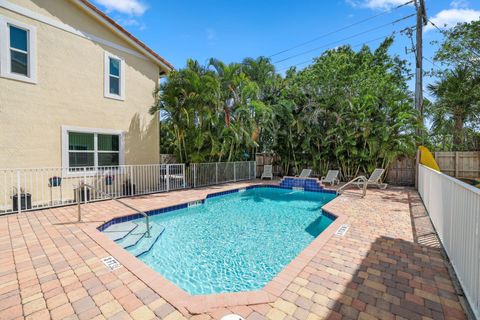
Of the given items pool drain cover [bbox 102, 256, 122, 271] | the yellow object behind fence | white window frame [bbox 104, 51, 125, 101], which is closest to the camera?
pool drain cover [bbox 102, 256, 122, 271]

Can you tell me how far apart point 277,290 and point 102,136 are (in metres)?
9.90

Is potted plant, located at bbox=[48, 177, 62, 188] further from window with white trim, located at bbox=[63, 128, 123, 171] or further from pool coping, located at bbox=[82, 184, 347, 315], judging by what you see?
pool coping, located at bbox=[82, 184, 347, 315]

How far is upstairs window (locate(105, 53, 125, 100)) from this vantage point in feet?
33.4

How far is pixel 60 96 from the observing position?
346 inches

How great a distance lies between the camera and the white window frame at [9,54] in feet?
24.8

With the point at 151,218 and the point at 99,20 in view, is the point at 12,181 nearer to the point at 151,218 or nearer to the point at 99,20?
the point at 151,218

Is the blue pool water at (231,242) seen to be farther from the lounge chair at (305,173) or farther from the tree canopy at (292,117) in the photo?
the lounge chair at (305,173)

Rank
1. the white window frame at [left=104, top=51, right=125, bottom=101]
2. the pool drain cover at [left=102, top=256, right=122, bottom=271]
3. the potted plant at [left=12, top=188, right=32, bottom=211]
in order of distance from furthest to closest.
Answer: the white window frame at [left=104, top=51, right=125, bottom=101]
the potted plant at [left=12, top=188, right=32, bottom=211]
the pool drain cover at [left=102, top=256, right=122, bottom=271]

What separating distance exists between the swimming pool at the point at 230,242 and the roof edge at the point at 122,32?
7616 millimetres

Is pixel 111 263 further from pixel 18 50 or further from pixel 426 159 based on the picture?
pixel 426 159

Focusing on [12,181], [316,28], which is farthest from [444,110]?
[12,181]

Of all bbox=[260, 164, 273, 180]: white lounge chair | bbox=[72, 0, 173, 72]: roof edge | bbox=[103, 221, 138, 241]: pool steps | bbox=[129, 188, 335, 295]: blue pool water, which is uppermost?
bbox=[72, 0, 173, 72]: roof edge

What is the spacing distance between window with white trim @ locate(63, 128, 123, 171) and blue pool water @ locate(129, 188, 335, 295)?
14.0 ft

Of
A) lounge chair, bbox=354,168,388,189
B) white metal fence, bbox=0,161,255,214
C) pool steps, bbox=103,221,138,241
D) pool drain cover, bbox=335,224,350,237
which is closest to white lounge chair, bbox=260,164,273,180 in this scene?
white metal fence, bbox=0,161,255,214
